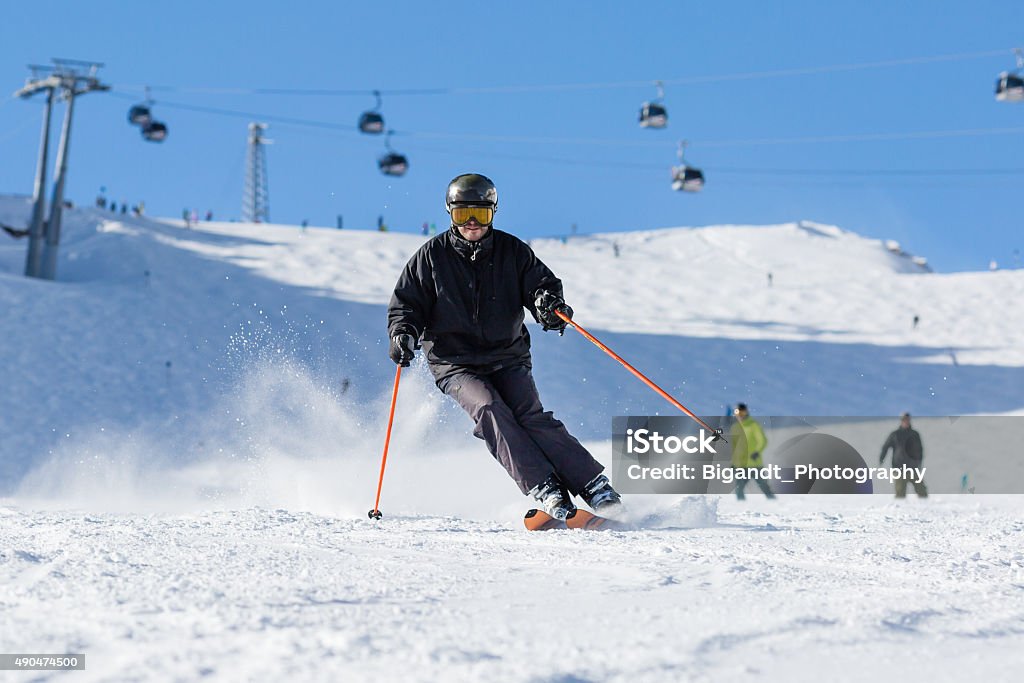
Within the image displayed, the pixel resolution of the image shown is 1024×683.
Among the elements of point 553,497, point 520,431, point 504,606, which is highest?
point 520,431

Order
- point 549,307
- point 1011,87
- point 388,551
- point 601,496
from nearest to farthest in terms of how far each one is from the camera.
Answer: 1. point 388,551
2. point 601,496
3. point 549,307
4. point 1011,87

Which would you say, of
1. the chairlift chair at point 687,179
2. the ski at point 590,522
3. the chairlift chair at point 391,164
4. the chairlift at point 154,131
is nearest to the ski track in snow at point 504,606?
the ski at point 590,522

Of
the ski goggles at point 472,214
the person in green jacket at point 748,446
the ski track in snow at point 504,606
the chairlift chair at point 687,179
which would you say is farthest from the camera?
the chairlift chair at point 687,179

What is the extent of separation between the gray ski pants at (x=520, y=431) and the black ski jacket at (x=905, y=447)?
741cm

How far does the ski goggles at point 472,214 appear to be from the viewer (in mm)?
5023

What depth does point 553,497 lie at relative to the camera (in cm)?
479

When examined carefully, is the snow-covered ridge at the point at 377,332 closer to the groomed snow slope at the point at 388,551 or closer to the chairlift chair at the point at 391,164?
the groomed snow slope at the point at 388,551

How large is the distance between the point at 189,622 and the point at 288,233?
38.9 m

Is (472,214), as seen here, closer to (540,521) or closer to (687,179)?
(540,521)

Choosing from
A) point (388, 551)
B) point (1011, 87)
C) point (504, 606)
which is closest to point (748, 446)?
point (388, 551)

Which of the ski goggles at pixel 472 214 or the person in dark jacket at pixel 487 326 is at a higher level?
the ski goggles at pixel 472 214

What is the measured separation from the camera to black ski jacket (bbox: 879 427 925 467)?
1147 centimetres

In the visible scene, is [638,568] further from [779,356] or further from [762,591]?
[779,356]

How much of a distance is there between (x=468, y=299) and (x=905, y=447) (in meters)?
7.86
